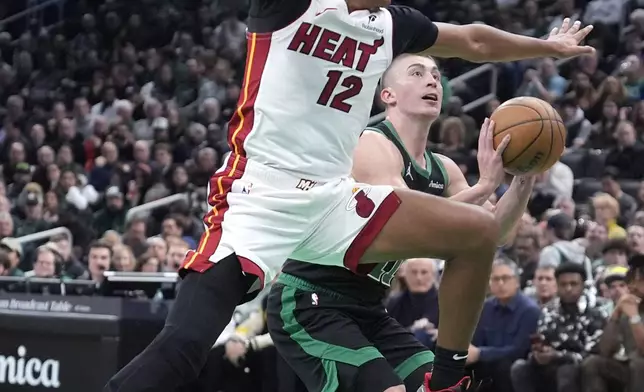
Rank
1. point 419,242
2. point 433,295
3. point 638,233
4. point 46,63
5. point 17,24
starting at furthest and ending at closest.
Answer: point 17,24 < point 46,63 < point 638,233 < point 433,295 < point 419,242

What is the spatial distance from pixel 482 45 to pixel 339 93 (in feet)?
2.84

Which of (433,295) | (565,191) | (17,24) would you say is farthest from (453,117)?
(17,24)

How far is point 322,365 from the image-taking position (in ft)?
18.3

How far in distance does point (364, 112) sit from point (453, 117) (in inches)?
341

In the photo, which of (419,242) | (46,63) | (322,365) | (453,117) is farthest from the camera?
→ (46,63)

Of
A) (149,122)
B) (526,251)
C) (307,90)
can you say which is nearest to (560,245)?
(526,251)

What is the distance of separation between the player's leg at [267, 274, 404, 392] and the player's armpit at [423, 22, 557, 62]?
1207 mm

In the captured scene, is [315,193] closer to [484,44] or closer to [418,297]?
[484,44]

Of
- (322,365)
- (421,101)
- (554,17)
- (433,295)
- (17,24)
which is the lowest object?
(17,24)

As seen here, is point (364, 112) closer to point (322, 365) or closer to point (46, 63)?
point (322, 365)

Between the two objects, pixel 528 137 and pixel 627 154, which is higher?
pixel 528 137

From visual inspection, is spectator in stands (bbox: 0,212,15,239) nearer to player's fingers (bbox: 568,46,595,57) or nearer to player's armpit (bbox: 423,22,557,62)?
player's armpit (bbox: 423,22,557,62)

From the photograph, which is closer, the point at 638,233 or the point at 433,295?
the point at 433,295

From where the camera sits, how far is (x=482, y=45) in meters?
5.59
